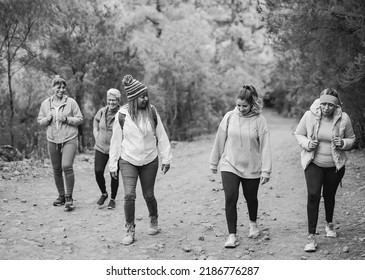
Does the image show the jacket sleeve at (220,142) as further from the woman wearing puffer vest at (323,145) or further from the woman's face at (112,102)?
the woman's face at (112,102)

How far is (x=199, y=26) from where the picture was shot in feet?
85.8

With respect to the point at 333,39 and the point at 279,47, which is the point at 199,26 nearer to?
the point at 279,47

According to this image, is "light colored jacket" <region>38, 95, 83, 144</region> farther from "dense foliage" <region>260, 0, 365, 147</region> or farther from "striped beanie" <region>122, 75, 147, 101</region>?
"dense foliage" <region>260, 0, 365, 147</region>

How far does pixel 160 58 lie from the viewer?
23.2 metres

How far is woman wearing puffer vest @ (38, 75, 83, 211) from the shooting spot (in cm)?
776

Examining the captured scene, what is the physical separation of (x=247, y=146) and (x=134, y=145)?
55.6 inches

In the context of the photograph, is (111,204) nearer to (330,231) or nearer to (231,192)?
(231,192)

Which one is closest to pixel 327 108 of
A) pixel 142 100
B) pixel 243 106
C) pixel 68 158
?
pixel 243 106

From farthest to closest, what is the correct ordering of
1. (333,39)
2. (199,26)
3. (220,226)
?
(199,26) → (333,39) → (220,226)

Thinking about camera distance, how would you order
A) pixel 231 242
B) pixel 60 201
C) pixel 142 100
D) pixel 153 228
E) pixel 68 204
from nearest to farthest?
pixel 231 242 < pixel 142 100 < pixel 153 228 < pixel 68 204 < pixel 60 201

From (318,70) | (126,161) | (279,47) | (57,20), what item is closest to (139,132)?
(126,161)

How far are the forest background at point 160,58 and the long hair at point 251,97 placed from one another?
91.0 inches

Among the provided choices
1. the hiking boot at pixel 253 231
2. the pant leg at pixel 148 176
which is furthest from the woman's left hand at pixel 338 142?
the pant leg at pixel 148 176
